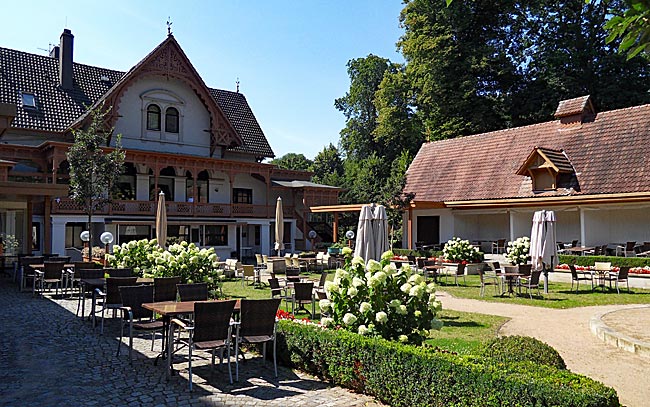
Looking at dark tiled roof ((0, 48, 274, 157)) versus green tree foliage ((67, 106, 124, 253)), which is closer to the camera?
green tree foliage ((67, 106, 124, 253))

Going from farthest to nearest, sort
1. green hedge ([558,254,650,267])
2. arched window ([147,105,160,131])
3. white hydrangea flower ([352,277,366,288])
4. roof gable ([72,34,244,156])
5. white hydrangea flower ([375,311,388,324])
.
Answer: arched window ([147,105,160,131])
roof gable ([72,34,244,156])
green hedge ([558,254,650,267])
white hydrangea flower ([352,277,366,288])
white hydrangea flower ([375,311,388,324])

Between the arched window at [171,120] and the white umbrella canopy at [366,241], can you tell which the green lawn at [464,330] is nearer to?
the white umbrella canopy at [366,241]

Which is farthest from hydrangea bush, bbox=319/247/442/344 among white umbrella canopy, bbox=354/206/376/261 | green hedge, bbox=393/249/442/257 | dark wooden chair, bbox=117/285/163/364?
green hedge, bbox=393/249/442/257

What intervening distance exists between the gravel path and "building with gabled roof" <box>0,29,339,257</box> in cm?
1785

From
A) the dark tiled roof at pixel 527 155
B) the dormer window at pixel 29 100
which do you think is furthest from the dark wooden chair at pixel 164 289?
the dormer window at pixel 29 100

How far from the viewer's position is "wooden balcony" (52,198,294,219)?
24273mm

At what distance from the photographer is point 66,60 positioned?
96.6 ft

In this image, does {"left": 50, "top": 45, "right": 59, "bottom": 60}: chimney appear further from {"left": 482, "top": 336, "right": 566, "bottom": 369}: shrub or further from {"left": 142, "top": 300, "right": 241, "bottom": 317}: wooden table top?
{"left": 482, "top": 336, "right": 566, "bottom": 369}: shrub

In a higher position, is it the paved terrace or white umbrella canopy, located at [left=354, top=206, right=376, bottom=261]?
white umbrella canopy, located at [left=354, top=206, right=376, bottom=261]

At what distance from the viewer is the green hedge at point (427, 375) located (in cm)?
455

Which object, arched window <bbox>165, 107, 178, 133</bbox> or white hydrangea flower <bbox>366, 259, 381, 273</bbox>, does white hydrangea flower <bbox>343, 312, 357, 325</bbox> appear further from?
arched window <bbox>165, 107, 178, 133</bbox>

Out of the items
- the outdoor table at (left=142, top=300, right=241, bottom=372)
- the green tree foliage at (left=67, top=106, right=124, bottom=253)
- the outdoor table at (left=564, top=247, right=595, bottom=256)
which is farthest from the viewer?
the outdoor table at (left=564, top=247, right=595, bottom=256)

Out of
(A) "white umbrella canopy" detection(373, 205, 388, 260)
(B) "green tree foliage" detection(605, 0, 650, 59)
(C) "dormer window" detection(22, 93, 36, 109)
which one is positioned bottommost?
(A) "white umbrella canopy" detection(373, 205, 388, 260)

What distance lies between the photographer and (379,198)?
91.4 ft
